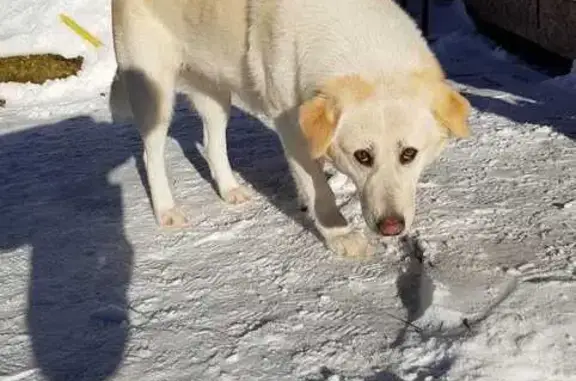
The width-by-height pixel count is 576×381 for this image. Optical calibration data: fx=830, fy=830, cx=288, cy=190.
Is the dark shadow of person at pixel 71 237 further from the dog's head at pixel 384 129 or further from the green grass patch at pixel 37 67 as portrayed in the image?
the green grass patch at pixel 37 67

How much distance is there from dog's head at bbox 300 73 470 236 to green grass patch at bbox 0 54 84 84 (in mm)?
4900

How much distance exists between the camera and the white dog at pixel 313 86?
3084 millimetres

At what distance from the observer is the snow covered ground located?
2.77m

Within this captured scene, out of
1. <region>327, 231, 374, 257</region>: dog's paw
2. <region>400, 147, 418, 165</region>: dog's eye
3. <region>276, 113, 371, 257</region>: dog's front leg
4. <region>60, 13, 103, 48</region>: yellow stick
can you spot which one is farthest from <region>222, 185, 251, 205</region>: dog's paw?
<region>60, 13, 103, 48</region>: yellow stick

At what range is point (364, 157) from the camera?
3121 millimetres

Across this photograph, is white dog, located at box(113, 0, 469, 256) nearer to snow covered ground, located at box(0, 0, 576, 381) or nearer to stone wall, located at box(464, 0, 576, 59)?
snow covered ground, located at box(0, 0, 576, 381)

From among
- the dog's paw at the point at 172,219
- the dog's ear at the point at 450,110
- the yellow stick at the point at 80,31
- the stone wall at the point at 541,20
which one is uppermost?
the dog's ear at the point at 450,110

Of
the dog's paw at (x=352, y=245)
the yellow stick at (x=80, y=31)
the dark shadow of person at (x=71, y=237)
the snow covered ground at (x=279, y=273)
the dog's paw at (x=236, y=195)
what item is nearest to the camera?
the snow covered ground at (x=279, y=273)

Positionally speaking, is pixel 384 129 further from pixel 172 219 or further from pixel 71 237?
pixel 71 237

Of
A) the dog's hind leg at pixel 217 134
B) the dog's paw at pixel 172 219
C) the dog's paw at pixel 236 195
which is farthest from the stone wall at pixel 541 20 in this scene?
the dog's paw at pixel 172 219

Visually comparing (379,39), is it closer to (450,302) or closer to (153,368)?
(450,302)

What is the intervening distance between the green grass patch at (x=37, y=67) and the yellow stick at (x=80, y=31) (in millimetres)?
344

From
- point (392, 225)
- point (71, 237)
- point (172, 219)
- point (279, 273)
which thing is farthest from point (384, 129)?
point (71, 237)

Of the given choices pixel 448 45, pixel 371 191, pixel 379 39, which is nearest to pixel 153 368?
pixel 371 191
